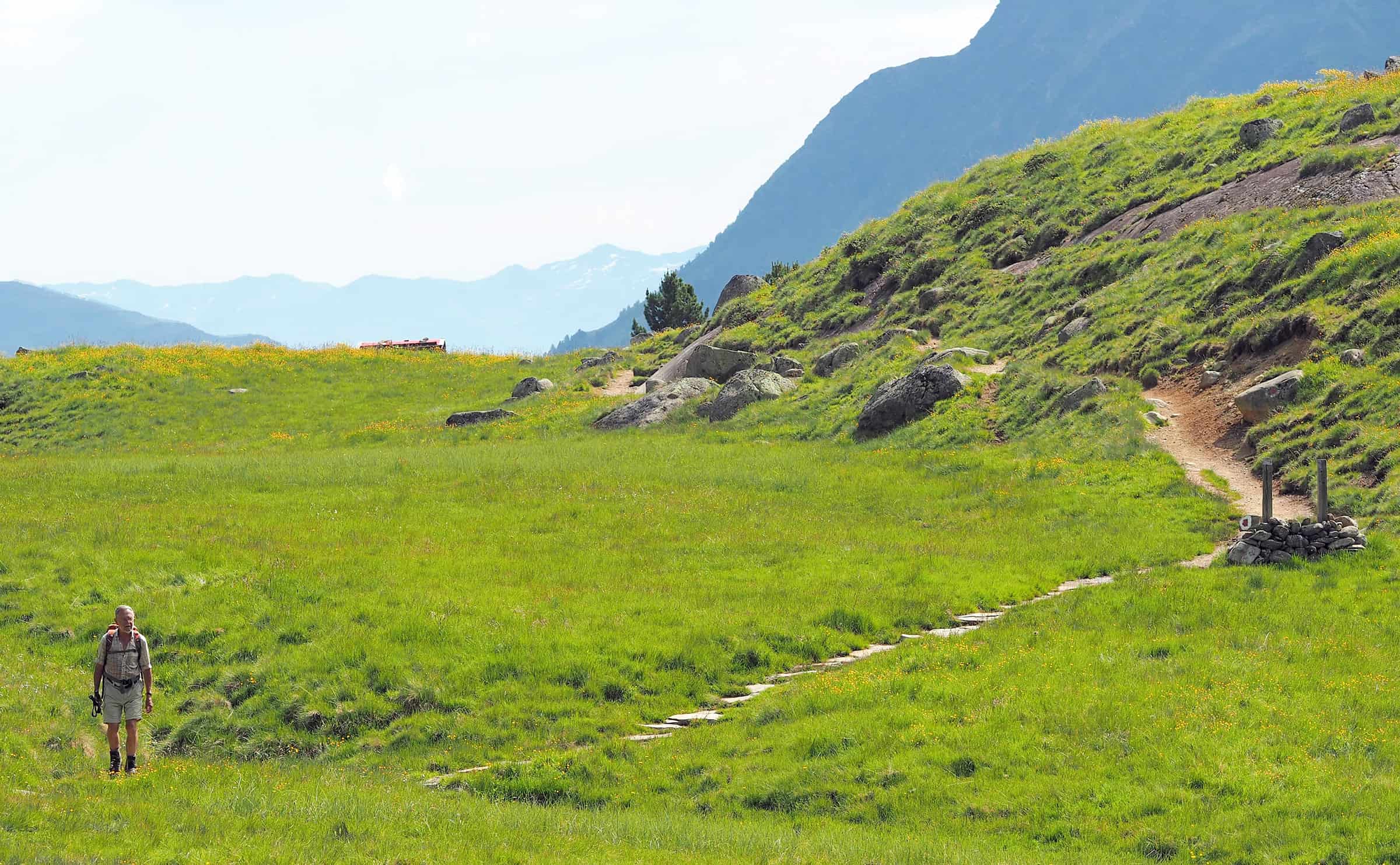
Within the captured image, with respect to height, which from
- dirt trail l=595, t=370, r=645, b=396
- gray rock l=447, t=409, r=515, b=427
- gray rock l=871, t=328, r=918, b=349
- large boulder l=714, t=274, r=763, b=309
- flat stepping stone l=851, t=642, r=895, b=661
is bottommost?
flat stepping stone l=851, t=642, r=895, b=661

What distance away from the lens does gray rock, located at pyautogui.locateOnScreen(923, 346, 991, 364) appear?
48.8 m

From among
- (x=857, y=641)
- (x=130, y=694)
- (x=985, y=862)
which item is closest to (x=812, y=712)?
(x=857, y=641)

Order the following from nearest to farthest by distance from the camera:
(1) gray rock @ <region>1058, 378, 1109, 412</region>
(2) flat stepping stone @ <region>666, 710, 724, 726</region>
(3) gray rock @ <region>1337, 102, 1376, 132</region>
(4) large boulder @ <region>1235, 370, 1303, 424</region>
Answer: (2) flat stepping stone @ <region>666, 710, 724, 726</region>, (4) large boulder @ <region>1235, 370, 1303, 424</region>, (1) gray rock @ <region>1058, 378, 1109, 412</region>, (3) gray rock @ <region>1337, 102, 1376, 132</region>

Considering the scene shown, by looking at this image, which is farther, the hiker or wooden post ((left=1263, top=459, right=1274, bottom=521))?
wooden post ((left=1263, top=459, right=1274, bottom=521))

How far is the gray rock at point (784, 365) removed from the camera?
59.3 metres

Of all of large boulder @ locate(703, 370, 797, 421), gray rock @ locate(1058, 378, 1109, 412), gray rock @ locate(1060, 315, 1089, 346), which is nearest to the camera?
gray rock @ locate(1058, 378, 1109, 412)

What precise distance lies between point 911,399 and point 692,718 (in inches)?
1084

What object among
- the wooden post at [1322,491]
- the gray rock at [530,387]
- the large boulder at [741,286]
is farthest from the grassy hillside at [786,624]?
the large boulder at [741,286]

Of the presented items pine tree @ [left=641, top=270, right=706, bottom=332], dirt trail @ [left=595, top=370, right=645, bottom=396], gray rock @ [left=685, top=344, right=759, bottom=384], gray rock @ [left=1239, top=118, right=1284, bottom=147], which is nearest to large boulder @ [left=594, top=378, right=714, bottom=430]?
gray rock @ [left=685, top=344, right=759, bottom=384]

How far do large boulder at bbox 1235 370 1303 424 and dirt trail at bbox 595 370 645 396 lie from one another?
3914cm

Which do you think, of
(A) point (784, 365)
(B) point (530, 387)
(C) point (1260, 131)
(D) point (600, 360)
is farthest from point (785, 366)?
(C) point (1260, 131)

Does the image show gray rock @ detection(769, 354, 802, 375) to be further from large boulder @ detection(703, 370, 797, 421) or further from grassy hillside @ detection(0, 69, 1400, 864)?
grassy hillside @ detection(0, 69, 1400, 864)

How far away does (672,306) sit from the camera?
112 meters

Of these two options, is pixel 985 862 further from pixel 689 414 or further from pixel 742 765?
pixel 689 414
